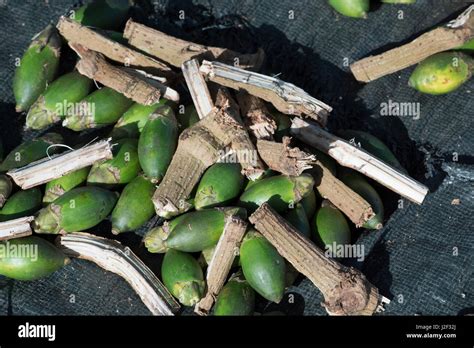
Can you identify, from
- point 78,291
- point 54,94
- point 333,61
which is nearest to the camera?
point 78,291

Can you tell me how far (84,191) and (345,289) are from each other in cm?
122

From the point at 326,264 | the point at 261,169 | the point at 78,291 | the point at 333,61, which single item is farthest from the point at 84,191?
the point at 333,61

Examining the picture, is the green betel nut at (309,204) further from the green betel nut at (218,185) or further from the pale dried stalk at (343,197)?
the green betel nut at (218,185)

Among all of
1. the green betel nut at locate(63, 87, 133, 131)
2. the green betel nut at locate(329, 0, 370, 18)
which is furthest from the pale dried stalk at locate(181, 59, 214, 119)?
the green betel nut at locate(329, 0, 370, 18)

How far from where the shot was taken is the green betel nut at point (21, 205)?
349 cm

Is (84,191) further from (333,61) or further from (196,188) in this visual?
(333,61)

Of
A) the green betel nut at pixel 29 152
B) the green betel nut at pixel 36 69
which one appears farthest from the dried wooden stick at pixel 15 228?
the green betel nut at pixel 36 69

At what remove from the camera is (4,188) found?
353 centimetres

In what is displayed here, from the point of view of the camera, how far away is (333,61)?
13.4 ft

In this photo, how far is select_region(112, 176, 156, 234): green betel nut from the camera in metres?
3.50

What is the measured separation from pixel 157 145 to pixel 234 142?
1.13ft

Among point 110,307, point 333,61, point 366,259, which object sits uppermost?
point 333,61

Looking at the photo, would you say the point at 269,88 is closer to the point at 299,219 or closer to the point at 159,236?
the point at 299,219

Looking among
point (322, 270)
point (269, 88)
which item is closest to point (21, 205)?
point (269, 88)
